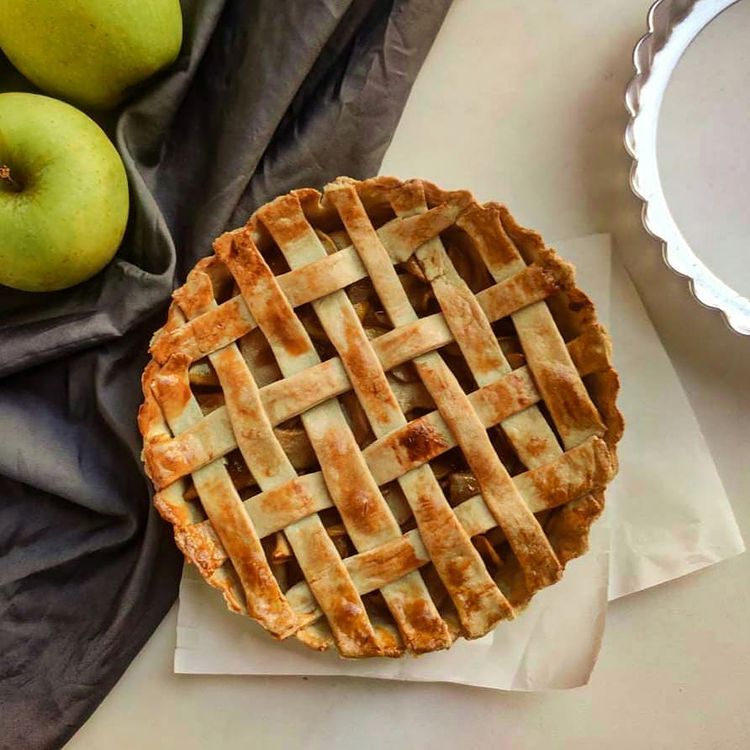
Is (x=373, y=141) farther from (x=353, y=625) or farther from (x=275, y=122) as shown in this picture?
(x=353, y=625)

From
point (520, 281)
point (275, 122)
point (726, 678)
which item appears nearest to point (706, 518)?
point (726, 678)

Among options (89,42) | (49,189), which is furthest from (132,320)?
(89,42)

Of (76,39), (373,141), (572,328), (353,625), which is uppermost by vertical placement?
(76,39)

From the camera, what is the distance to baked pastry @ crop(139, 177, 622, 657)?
0.97m

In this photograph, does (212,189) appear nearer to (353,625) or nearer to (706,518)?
(353,625)

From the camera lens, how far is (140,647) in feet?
3.60

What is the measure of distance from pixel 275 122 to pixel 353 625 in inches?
22.5

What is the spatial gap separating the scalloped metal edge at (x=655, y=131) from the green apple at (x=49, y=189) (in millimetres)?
603

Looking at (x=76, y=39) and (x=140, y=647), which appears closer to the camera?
(x=76, y=39)

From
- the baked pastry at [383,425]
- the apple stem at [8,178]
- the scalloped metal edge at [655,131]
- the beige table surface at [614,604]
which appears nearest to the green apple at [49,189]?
the apple stem at [8,178]

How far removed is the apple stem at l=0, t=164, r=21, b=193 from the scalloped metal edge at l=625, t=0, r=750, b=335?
26.8 inches

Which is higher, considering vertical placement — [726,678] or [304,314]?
[304,314]

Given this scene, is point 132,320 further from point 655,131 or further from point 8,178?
point 655,131

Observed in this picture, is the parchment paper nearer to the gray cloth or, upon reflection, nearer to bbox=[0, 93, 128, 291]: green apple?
the gray cloth
